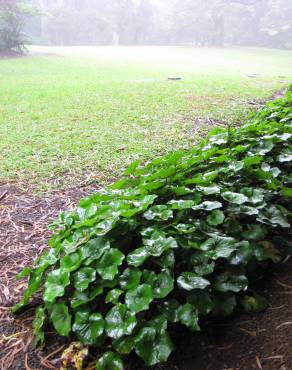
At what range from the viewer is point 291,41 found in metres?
31.9

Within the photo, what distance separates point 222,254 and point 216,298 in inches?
7.0

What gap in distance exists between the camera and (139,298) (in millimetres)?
1287

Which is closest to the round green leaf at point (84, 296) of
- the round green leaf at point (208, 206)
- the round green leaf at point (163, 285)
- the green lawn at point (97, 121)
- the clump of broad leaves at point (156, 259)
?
the clump of broad leaves at point (156, 259)

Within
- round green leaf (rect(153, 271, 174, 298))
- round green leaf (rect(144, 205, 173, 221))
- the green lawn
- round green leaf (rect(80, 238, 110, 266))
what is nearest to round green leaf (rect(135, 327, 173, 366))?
round green leaf (rect(153, 271, 174, 298))

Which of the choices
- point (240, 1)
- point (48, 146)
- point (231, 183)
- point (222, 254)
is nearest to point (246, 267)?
point (222, 254)

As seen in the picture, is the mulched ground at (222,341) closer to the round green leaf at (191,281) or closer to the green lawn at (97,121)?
the round green leaf at (191,281)

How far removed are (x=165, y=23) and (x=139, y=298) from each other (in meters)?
36.3

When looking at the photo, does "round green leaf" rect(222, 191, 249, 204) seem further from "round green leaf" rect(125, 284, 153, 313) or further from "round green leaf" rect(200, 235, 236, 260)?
"round green leaf" rect(125, 284, 153, 313)

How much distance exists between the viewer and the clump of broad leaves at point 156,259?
1.29 m

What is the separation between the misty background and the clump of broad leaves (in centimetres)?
2992

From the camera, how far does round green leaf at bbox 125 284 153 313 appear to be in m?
1.25

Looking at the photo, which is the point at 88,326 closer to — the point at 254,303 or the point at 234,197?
the point at 254,303

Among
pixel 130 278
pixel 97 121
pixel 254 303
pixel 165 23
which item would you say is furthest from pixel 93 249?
pixel 165 23

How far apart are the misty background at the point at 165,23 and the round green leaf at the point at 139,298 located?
3041 centimetres
